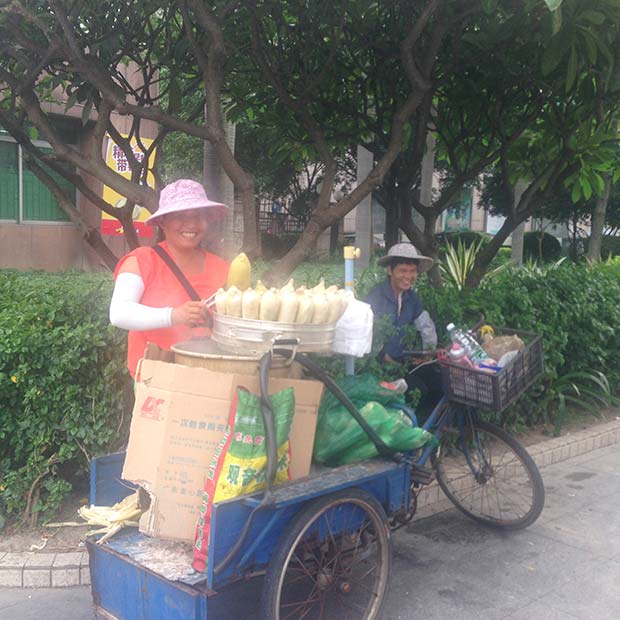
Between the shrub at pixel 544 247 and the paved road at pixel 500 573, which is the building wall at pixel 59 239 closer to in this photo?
the paved road at pixel 500 573

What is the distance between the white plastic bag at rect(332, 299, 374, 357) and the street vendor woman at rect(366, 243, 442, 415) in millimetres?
1533

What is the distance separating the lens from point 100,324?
430 centimetres

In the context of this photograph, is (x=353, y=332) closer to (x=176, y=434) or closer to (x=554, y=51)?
(x=176, y=434)

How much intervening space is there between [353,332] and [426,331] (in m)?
1.85

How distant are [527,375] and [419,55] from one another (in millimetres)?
3069

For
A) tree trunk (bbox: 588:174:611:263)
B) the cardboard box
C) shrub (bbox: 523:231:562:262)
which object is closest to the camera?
the cardboard box

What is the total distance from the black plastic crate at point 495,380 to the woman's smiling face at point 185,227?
1634 mm

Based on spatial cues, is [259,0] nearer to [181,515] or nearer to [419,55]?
[419,55]

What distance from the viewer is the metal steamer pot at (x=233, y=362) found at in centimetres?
292

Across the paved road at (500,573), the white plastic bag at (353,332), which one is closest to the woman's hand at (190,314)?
the white plastic bag at (353,332)

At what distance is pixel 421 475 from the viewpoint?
12.6 ft

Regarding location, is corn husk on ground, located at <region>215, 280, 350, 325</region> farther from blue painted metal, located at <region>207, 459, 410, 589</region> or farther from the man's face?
the man's face

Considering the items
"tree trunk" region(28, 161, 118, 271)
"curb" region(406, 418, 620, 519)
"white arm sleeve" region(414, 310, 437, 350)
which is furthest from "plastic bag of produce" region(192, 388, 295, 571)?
"tree trunk" region(28, 161, 118, 271)

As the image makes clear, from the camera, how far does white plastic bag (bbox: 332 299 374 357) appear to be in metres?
3.24
